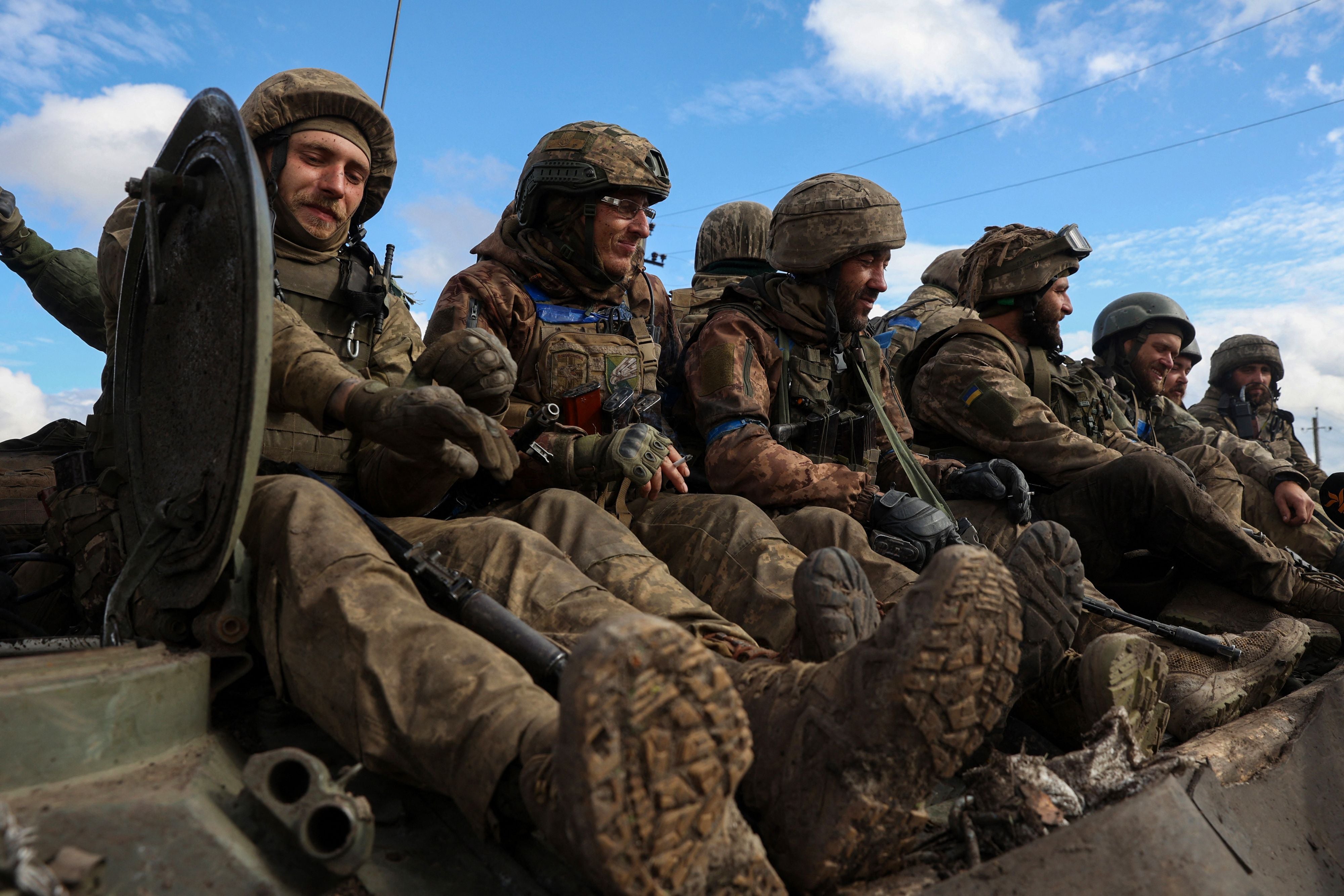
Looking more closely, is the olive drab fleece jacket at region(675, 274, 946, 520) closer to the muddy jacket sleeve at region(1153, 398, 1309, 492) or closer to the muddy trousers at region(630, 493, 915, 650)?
the muddy trousers at region(630, 493, 915, 650)

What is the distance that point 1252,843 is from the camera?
2139mm

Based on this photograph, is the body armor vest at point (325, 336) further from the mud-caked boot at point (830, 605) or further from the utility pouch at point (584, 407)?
the mud-caked boot at point (830, 605)

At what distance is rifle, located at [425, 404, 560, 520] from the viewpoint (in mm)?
3125

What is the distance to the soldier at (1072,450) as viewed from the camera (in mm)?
3619

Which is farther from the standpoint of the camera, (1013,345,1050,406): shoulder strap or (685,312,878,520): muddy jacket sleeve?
(1013,345,1050,406): shoulder strap

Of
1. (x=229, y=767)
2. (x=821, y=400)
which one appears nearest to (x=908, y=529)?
(x=821, y=400)

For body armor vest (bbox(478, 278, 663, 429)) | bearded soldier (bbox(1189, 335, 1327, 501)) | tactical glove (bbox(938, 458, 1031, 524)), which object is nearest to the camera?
body armor vest (bbox(478, 278, 663, 429))

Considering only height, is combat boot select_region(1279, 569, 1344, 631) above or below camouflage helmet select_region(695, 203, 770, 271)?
below

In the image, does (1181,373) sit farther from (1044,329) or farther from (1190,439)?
(1044,329)

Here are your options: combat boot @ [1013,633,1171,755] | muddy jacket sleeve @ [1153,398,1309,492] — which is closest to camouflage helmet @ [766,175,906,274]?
combat boot @ [1013,633,1171,755]

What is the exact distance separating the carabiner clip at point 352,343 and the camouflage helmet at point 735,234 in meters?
4.12

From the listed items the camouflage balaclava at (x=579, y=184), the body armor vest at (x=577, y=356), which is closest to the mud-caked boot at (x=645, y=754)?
the body armor vest at (x=577, y=356)

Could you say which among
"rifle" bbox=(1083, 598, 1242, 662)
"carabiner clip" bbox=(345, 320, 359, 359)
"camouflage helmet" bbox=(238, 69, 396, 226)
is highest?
"camouflage helmet" bbox=(238, 69, 396, 226)

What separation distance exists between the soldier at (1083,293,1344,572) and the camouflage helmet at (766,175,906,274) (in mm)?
2245
